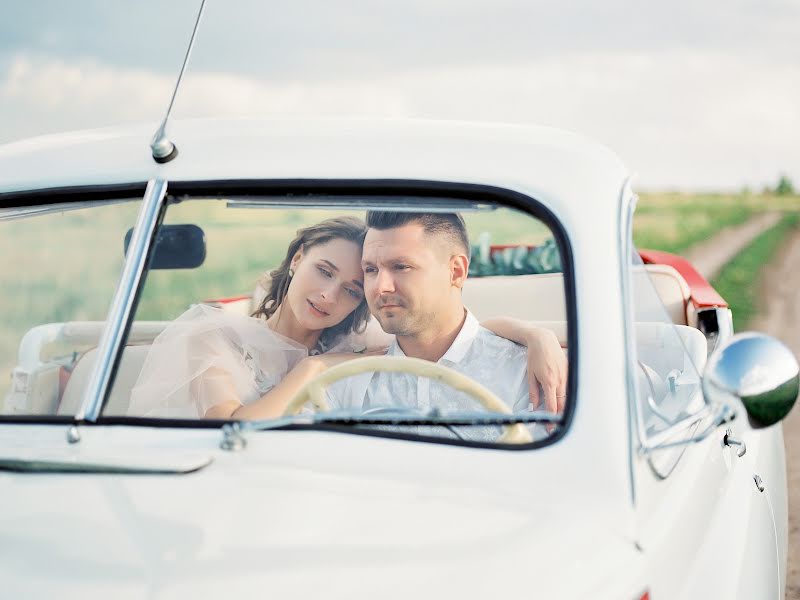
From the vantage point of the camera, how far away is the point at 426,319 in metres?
2.83

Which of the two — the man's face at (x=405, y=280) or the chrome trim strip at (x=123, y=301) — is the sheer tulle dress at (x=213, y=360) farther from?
the chrome trim strip at (x=123, y=301)

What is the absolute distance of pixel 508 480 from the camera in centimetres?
214

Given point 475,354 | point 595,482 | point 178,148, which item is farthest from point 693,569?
point 178,148

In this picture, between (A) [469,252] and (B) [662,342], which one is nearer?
(A) [469,252]

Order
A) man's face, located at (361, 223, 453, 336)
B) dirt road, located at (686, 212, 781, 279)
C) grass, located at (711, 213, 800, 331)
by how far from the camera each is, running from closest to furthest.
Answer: man's face, located at (361, 223, 453, 336) < grass, located at (711, 213, 800, 331) < dirt road, located at (686, 212, 781, 279)

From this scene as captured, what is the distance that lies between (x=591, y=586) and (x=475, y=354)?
38.4 inches

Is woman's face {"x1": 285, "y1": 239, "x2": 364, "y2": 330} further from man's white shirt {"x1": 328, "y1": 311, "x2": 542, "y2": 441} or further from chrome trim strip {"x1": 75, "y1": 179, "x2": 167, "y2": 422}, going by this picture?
chrome trim strip {"x1": 75, "y1": 179, "x2": 167, "y2": 422}

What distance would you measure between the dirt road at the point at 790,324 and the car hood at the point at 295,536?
3.36 m

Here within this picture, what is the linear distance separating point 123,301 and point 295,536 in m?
0.80

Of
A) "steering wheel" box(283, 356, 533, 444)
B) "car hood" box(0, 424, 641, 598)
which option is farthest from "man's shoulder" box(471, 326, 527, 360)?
"car hood" box(0, 424, 641, 598)

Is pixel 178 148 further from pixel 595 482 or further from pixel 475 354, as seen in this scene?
pixel 595 482

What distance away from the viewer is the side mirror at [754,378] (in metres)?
2.19

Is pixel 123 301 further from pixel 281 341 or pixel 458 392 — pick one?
pixel 458 392

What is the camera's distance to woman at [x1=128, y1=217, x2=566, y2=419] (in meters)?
2.78
